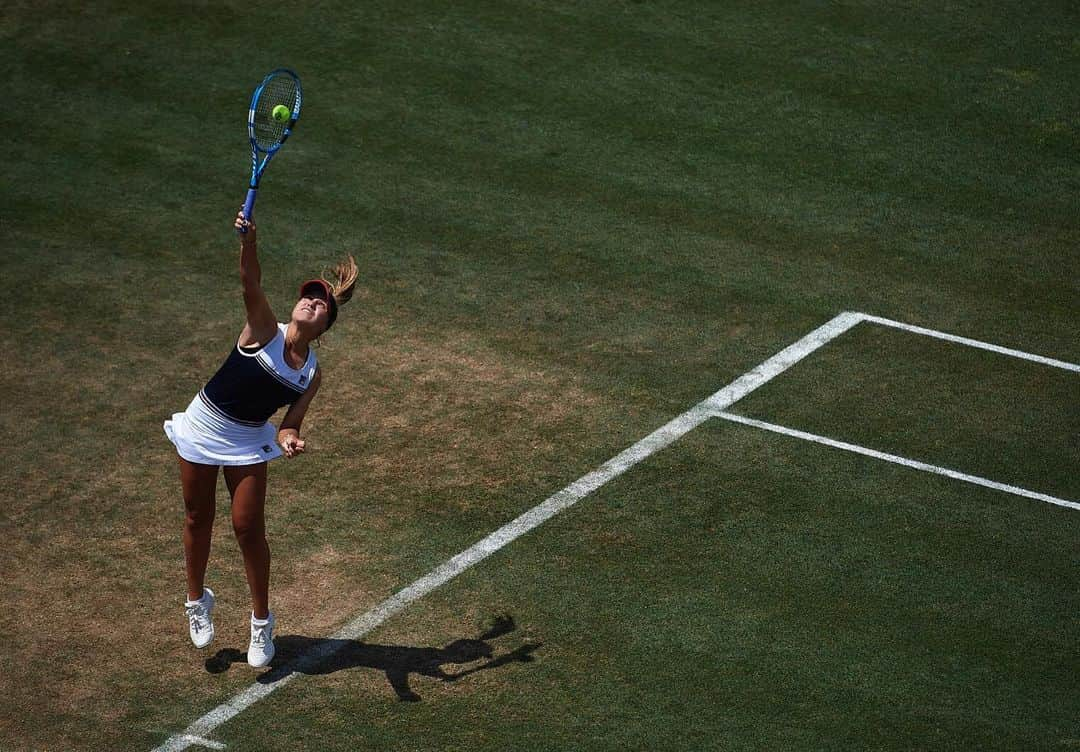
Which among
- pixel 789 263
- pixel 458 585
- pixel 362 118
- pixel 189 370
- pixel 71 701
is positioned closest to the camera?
pixel 71 701

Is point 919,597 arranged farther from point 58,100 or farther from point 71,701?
point 58,100

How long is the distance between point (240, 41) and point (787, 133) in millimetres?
6737

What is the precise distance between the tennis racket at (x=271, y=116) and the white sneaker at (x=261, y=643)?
105 inches

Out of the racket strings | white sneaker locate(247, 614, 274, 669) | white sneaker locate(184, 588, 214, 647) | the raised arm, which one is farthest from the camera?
the racket strings

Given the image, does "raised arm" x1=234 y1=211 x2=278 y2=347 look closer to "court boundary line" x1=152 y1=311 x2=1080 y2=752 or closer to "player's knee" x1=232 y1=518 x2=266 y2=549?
"player's knee" x1=232 y1=518 x2=266 y2=549

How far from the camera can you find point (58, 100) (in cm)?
1688

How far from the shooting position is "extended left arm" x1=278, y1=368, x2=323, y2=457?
28.1 feet

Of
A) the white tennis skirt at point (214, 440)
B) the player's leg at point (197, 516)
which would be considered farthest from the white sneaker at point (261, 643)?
the white tennis skirt at point (214, 440)

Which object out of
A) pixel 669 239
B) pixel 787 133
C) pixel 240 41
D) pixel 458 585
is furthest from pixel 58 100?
pixel 458 585

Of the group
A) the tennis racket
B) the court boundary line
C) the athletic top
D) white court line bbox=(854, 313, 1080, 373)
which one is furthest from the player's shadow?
white court line bbox=(854, 313, 1080, 373)

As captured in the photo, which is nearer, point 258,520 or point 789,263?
point 258,520

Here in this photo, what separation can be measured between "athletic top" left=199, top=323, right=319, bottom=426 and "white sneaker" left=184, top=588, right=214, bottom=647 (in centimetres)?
124

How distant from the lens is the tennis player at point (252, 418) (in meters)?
8.77

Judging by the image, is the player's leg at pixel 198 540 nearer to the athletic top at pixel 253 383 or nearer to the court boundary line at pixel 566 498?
the athletic top at pixel 253 383
